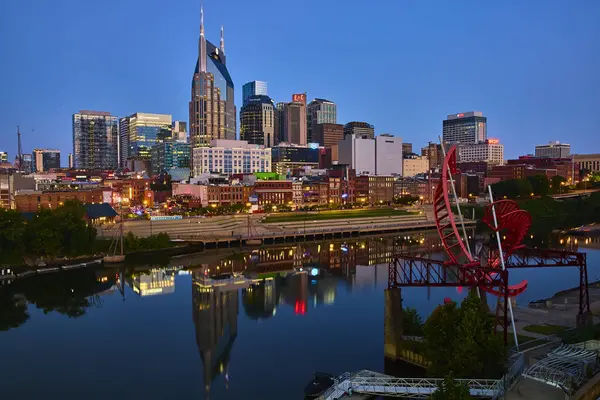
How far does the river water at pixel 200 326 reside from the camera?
30781 mm

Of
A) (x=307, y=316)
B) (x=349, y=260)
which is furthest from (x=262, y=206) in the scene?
(x=307, y=316)

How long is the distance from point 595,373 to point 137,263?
56465mm

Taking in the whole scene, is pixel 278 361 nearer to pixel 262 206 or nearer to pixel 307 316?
pixel 307 316

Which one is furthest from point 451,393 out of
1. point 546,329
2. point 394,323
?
point 546,329

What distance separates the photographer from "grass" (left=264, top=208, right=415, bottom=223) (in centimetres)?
10503

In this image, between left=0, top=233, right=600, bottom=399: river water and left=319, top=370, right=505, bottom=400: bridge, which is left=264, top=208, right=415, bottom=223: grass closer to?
left=0, top=233, right=600, bottom=399: river water

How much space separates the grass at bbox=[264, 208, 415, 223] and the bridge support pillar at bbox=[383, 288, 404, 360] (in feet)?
229

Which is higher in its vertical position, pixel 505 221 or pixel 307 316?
pixel 505 221

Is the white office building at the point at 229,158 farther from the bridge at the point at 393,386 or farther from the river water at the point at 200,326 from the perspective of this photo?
the bridge at the point at 393,386

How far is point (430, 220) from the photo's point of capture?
114375 millimetres

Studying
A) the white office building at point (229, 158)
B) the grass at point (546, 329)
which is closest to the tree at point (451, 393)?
the grass at point (546, 329)

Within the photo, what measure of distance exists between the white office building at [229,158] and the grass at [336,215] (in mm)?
69408

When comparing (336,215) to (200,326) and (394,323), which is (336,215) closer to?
(200,326)

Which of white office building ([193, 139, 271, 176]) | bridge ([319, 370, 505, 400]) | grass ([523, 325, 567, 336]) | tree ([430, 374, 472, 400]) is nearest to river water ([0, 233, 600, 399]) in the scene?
bridge ([319, 370, 505, 400])
